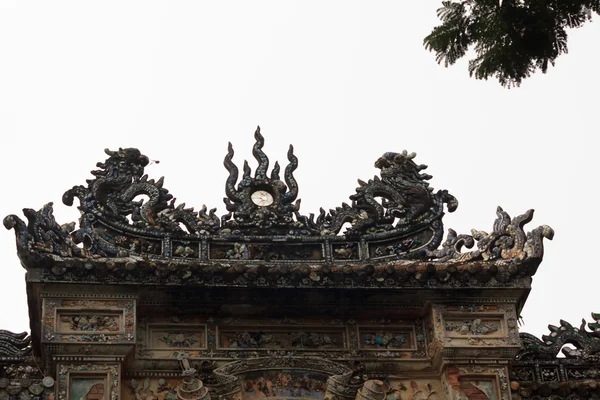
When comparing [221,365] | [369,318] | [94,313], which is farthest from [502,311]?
[94,313]

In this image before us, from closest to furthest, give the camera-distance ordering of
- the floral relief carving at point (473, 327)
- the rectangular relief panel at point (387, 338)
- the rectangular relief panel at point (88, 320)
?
the rectangular relief panel at point (88, 320), the floral relief carving at point (473, 327), the rectangular relief panel at point (387, 338)

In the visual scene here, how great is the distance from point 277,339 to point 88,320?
2369 millimetres

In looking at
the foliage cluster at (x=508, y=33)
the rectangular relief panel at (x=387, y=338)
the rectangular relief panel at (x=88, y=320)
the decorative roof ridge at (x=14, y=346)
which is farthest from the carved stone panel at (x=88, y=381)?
the foliage cluster at (x=508, y=33)

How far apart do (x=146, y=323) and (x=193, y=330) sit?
22.9 inches

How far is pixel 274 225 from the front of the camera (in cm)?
2030

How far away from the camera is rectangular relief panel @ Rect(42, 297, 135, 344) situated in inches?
733

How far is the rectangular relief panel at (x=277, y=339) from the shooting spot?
63.7 ft

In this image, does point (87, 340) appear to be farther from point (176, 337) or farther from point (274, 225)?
point (274, 225)

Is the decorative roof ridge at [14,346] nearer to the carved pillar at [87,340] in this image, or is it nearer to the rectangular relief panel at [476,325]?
the carved pillar at [87,340]

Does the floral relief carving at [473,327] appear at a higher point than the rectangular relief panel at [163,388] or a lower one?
higher

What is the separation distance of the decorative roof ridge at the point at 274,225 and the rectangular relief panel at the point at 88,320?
2.31ft

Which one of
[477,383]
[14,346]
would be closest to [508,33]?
[477,383]

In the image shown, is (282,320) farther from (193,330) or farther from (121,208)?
(121,208)

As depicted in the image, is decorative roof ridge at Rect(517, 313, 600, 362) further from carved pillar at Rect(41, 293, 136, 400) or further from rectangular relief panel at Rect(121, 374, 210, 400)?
carved pillar at Rect(41, 293, 136, 400)
